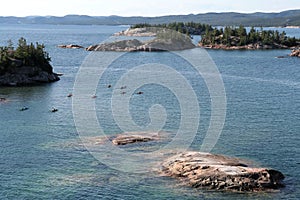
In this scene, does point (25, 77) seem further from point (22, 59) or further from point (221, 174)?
point (221, 174)

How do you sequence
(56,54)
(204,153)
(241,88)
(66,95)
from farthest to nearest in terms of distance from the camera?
(56,54) < (241,88) < (66,95) < (204,153)

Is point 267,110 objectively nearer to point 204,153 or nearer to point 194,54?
point 204,153

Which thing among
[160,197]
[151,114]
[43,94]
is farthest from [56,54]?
[160,197]

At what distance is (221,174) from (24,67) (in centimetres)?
8097

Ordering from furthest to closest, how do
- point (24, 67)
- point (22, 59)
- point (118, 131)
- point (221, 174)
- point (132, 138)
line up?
point (22, 59), point (24, 67), point (118, 131), point (132, 138), point (221, 174)

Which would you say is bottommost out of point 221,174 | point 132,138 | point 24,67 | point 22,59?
point 132,138

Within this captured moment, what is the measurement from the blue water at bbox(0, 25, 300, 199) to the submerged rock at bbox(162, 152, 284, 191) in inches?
54.9

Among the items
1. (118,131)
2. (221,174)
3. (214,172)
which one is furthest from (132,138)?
(221,174)

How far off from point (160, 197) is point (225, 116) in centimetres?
3644

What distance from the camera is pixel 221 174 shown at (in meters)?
49.6

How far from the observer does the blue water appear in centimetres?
4862

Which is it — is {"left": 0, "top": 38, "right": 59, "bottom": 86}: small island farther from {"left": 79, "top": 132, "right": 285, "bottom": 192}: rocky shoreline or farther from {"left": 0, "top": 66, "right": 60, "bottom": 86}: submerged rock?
{"left": 79, "top": 132, "right": 285, "bottom": 192}: rocky shoreline

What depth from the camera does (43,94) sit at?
103 meters

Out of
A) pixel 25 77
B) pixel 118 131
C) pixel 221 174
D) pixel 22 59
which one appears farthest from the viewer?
pixel 22 59
